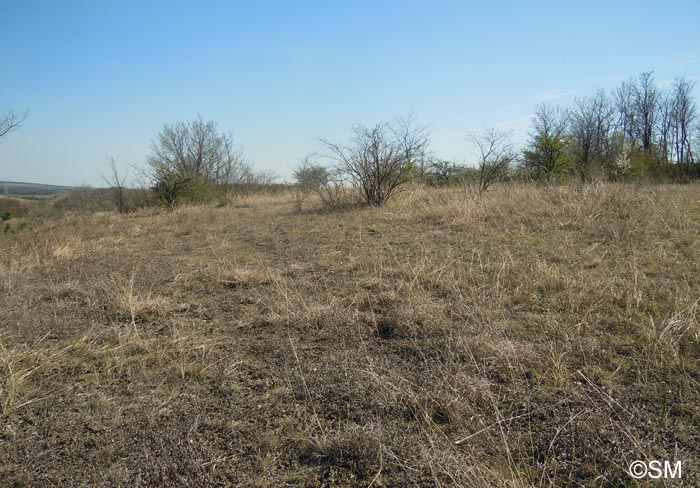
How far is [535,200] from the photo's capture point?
6.55 meters

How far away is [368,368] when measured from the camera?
221cm

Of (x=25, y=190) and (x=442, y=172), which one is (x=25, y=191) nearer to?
(x=25, y=190)

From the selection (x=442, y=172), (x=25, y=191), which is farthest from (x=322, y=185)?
(x=25, y=191)

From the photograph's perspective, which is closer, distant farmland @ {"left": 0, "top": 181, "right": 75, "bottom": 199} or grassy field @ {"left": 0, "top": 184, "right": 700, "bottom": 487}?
grassy field @ {"left": 0, "top": 184, "right": 700, "bottom": 487}

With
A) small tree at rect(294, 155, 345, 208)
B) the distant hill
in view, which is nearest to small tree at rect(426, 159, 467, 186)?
small tree at rect(294, 155, 345, 208)

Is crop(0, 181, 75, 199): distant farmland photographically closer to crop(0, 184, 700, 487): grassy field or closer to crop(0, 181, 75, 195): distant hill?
crop(0, 181, 75, 195): distant hill

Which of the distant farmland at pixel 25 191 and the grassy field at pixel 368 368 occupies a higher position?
the distant farmland at pixel 25 191

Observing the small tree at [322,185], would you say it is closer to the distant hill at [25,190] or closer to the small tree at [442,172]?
the small tree at [442,172]

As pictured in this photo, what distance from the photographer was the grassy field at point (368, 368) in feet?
5.07

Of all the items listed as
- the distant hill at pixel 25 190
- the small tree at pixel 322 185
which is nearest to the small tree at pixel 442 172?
the small tree at pixel 322 185

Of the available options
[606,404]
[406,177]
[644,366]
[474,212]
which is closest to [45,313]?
[606,404]

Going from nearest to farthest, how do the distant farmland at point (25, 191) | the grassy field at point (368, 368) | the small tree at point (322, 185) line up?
the grassy field at point (368, 368)
the small tree at point (322, 185)
the distant farmland at point (25, 191)

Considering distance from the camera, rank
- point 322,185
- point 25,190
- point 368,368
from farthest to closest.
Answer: point 25,190 → point 322,185 → point 368,368

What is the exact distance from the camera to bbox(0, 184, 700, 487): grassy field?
154cm
